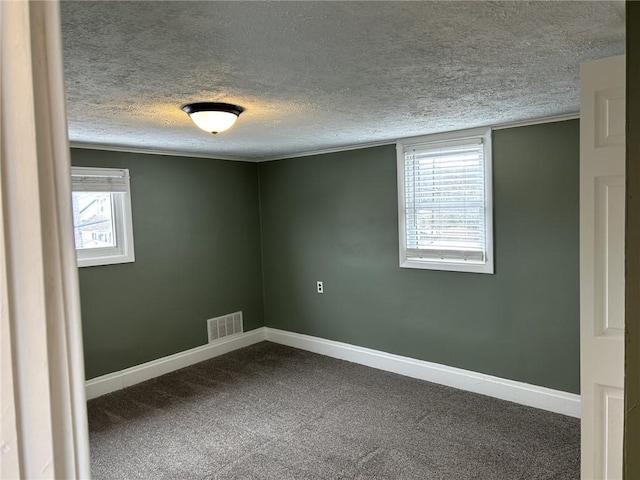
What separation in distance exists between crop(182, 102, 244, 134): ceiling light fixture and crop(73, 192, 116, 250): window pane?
6.23ft

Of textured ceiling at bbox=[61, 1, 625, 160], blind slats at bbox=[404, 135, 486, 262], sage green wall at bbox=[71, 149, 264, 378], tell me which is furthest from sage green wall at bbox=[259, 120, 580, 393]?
textured ceiling at bbox=[61, 1, 625, 160]

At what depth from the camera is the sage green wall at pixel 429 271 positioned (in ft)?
10.5

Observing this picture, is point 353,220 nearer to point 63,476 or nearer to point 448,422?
point 448,422

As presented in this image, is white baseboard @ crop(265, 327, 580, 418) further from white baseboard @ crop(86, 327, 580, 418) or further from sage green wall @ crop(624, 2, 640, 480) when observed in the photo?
sage green wall @ crop(624, 2, 640, 480)

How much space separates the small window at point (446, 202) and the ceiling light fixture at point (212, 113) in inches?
73.9

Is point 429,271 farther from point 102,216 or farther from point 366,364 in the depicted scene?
point 102,216

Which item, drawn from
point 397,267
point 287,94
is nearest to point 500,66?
point 287,94

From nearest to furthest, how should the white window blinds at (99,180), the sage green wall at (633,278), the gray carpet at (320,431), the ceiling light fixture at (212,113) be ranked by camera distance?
the sage green wall at (633,278) < the ceiling light fixture at (212,113) < the gray carpet at (320,431) < the white window blinds at (99,180)

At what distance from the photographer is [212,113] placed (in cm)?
238

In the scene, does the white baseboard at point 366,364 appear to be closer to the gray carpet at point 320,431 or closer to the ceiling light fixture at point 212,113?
the gray carpet at point 320,431

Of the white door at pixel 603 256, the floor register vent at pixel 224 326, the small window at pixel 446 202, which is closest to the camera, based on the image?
the white door at pixel 603 256

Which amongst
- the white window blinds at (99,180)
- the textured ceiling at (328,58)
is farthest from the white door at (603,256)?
the white window blinds at (99,180)

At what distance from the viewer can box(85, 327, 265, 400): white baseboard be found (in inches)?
150

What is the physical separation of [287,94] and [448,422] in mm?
2459
